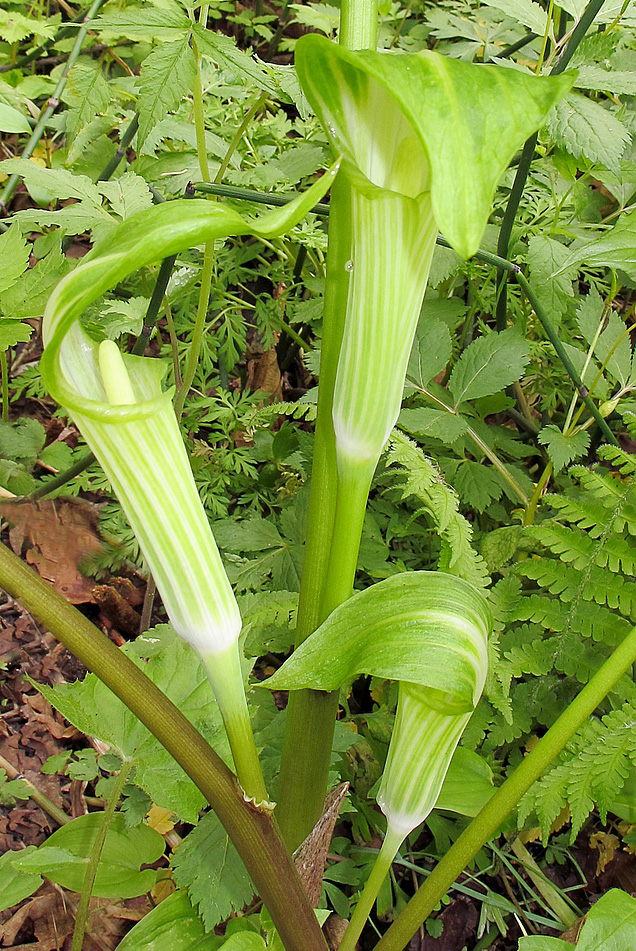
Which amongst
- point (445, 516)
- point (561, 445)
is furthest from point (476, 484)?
point (445, 516)

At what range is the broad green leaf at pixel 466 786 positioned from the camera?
0.87 metres

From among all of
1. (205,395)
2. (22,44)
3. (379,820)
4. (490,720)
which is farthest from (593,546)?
(22,44)

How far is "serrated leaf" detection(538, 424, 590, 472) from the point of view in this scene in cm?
115

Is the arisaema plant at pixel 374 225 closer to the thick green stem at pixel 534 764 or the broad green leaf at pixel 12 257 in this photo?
the thick green stem at pixel 534 764

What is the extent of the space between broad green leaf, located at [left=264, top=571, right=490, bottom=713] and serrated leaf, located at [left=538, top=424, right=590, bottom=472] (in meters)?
0.60

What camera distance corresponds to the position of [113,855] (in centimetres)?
97

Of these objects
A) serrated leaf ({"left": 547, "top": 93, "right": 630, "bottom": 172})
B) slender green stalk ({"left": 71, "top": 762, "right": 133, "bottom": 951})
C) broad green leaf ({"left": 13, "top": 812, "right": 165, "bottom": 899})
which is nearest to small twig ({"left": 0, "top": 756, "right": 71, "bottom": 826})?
broad green leaf ({"left": 13, "top": 812, "right": 165, "bottom": 899})

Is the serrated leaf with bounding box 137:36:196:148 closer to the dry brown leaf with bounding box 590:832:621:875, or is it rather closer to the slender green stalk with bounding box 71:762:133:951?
the slender green stalk with bounding box 71:762:133:951

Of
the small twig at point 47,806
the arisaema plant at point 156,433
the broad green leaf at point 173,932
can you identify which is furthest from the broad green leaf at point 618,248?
the small twig at point 47,806

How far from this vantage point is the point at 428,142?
1.21ft

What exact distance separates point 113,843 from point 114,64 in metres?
2.22

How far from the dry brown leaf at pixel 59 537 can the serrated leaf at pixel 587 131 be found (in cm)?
120

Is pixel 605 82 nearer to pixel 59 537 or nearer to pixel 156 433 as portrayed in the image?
pixel 156 433

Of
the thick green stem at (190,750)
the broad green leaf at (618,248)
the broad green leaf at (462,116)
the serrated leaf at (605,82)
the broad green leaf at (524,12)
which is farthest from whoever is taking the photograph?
the broad green leaf at (524,12)
